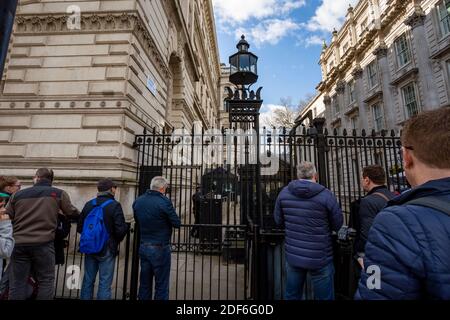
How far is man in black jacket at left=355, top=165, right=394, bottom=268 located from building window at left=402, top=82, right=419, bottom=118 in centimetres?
2235

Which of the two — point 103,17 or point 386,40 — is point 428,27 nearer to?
point 386,40

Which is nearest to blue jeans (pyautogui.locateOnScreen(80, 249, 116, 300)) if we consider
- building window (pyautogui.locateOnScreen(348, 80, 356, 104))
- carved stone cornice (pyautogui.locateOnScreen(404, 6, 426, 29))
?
carved stone cornice (pyautogui.locateOnScreen(404, 6, 426, 29))

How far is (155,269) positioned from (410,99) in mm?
25550

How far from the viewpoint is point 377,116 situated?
2516cm

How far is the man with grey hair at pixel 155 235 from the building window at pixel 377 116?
88.1 ft

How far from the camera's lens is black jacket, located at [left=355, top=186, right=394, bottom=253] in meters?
2.78

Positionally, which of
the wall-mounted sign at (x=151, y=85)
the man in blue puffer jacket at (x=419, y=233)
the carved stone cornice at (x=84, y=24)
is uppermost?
the carved stone cornice at (x=84, y=24)

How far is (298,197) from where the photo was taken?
3.24m

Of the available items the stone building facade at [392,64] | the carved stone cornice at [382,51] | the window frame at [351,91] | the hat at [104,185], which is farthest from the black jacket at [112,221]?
the window frame at [351,91]

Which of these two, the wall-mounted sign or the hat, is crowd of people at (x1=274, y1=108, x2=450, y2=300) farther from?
the wall-mounted sign

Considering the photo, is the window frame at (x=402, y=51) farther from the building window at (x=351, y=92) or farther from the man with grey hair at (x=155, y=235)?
the man with grey hair at (x=155, y=235)

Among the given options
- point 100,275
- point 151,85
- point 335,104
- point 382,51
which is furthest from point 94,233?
point 335,104

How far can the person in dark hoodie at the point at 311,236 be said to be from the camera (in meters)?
3.11
